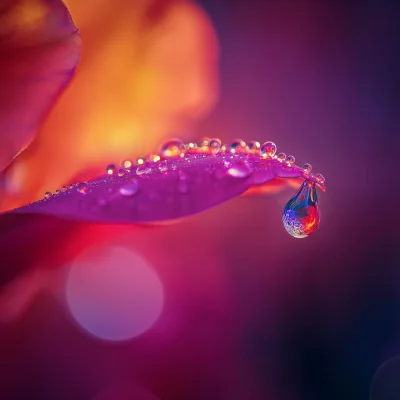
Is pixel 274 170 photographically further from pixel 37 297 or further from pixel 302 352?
pixel 302 352

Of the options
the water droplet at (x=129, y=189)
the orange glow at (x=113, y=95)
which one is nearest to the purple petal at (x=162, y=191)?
the water droplet at (x=129, y=189)

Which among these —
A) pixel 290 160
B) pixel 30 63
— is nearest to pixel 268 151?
pixel 290 160

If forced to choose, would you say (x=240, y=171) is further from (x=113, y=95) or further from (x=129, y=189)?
(x=113, y=95)

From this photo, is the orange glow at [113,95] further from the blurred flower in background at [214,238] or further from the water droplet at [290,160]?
the water droplet at [290,160]

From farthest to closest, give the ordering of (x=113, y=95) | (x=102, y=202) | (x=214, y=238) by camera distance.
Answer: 1. (x=214, y=238)
2. (x=113, y=95)
3. (x=102, y=202)

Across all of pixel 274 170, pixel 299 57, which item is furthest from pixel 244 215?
pixel 274 170

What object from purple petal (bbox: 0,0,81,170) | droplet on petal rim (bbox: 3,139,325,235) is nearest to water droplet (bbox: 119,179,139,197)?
droplet on petal rim (bbox: 3,139,325,235)
